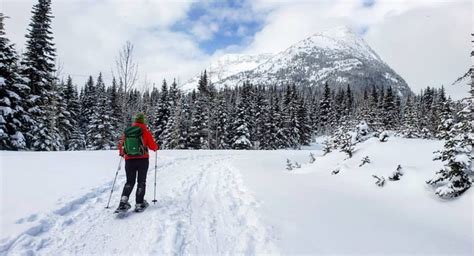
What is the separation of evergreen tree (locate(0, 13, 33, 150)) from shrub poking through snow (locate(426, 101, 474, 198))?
78.8 ft

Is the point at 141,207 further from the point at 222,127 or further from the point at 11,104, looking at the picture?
the point at 222,127

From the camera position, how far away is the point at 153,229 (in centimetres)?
517

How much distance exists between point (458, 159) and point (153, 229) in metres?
6.75

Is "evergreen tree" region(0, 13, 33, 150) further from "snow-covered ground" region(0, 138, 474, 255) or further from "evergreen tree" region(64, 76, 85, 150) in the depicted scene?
"evergreen tree" region(64, 76, 85, 150)

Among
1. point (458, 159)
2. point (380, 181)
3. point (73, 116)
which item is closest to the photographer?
point (458, 159)

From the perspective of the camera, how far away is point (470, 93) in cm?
736

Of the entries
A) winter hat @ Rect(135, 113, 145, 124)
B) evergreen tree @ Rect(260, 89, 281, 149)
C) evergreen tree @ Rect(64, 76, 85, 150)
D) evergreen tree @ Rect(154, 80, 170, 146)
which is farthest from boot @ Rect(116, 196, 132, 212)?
evergreen tree @ Rect(260, 89, 281, 149)

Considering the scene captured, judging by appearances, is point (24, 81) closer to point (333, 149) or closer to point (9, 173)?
point (9, 173)

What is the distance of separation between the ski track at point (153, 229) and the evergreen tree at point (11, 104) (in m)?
17.3

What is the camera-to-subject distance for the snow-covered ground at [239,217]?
14.8 ft

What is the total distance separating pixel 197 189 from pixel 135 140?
9.65 ft

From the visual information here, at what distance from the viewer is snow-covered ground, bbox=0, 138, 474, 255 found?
452cm

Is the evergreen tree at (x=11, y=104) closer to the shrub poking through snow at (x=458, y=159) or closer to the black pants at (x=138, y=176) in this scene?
the black pants at (x=138, y=176)

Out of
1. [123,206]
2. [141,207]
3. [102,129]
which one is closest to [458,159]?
[141,207]
